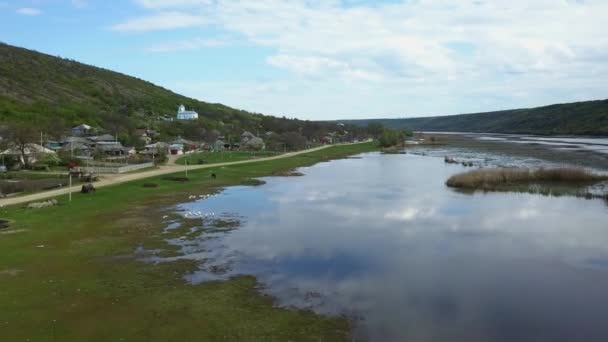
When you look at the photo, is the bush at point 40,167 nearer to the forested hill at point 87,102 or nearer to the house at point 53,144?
the house at point 53,144

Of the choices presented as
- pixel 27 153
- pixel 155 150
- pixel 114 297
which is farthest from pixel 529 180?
pixel 27 153

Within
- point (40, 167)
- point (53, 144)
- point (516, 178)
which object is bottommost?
point (516, 178)

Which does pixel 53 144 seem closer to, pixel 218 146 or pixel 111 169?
pixel 111 169

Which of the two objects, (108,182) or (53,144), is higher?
(53,144)

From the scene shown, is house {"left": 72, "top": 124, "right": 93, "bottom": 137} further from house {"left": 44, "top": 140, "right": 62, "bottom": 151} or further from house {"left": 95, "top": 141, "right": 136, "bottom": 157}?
house {"left": 95, "top": 141, "right": 136, "bottom": 157}

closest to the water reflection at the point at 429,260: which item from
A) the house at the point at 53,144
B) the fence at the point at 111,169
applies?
the fence at the point at 111,169

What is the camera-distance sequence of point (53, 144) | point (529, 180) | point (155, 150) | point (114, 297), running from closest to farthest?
point (114, 297) < point (529, 180) < point (155, 150) < point (53, 144)
